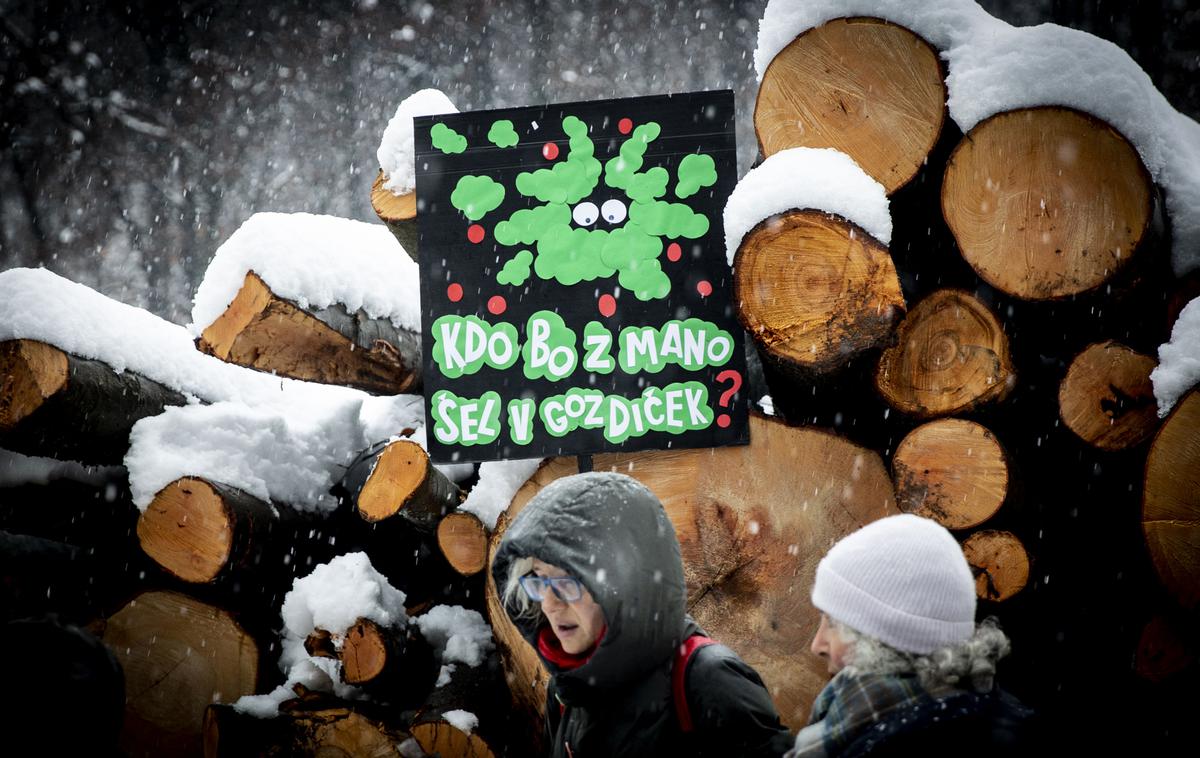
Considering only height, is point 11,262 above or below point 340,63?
below

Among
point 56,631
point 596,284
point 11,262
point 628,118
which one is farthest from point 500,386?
point 11,262

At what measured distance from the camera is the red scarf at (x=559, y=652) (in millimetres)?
1386

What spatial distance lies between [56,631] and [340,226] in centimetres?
167

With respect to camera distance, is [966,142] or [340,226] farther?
[340,226]

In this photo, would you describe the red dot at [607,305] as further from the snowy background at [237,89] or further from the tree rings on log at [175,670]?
the snowy background at [237,89]

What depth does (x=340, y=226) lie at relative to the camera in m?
2.61

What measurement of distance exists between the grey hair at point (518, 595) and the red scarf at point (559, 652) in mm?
43

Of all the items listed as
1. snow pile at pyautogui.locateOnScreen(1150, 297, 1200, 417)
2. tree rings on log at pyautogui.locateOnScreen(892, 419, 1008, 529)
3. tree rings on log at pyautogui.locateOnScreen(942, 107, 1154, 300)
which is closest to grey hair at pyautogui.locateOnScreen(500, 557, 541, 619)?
tree rings on log at pyautogui.locateOnScreen(892, 419, 1008, 529)

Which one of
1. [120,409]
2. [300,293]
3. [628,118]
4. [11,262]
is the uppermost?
[11,262]

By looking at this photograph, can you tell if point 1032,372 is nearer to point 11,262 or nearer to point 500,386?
point 500,386

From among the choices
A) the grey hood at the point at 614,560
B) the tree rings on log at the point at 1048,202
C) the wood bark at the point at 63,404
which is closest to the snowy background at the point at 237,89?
the tree rings on log at the point at 1048,202

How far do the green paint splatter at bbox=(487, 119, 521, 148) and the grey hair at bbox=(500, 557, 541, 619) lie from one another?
4.04 feet

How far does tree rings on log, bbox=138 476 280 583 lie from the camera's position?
2.26 metres

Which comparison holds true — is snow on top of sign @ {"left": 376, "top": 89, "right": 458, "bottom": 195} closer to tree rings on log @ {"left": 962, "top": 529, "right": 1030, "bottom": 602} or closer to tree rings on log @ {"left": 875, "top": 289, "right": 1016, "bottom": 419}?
tree rings on log @ {"left": 875, "top": 289, "right": 1016, "bottom": 419}
